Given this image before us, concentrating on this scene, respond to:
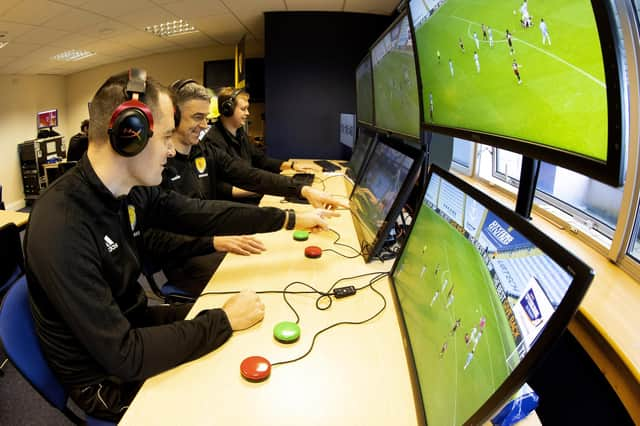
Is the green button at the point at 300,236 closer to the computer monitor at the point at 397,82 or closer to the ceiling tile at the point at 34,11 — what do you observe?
the computer monitor at the point at 397,82

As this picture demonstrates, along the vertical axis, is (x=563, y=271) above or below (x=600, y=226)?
above

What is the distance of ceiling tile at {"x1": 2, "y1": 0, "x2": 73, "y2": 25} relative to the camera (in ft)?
11.3

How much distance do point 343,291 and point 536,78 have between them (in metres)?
0.73

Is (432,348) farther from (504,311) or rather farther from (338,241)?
(338,241)

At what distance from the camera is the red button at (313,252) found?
1371 millimetres

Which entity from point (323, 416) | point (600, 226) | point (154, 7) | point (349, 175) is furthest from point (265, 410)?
point (154, 7)

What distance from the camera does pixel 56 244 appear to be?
0.80 meters

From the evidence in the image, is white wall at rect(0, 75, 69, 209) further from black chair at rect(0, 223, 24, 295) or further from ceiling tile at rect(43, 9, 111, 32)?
black chair at rect(0, 223, 24, 295)

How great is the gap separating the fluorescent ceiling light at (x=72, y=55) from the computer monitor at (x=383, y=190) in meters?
6.41

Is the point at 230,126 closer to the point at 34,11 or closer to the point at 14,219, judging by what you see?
the point at 14,219

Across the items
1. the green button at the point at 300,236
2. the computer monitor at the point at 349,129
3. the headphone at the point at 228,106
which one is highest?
the headphone at the point at 228,106

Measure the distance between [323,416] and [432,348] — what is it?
0.81ft

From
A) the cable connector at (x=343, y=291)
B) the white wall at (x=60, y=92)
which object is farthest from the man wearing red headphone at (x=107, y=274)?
the white wall at (x=60, y=92)

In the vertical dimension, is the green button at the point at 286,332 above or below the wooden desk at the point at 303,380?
above
